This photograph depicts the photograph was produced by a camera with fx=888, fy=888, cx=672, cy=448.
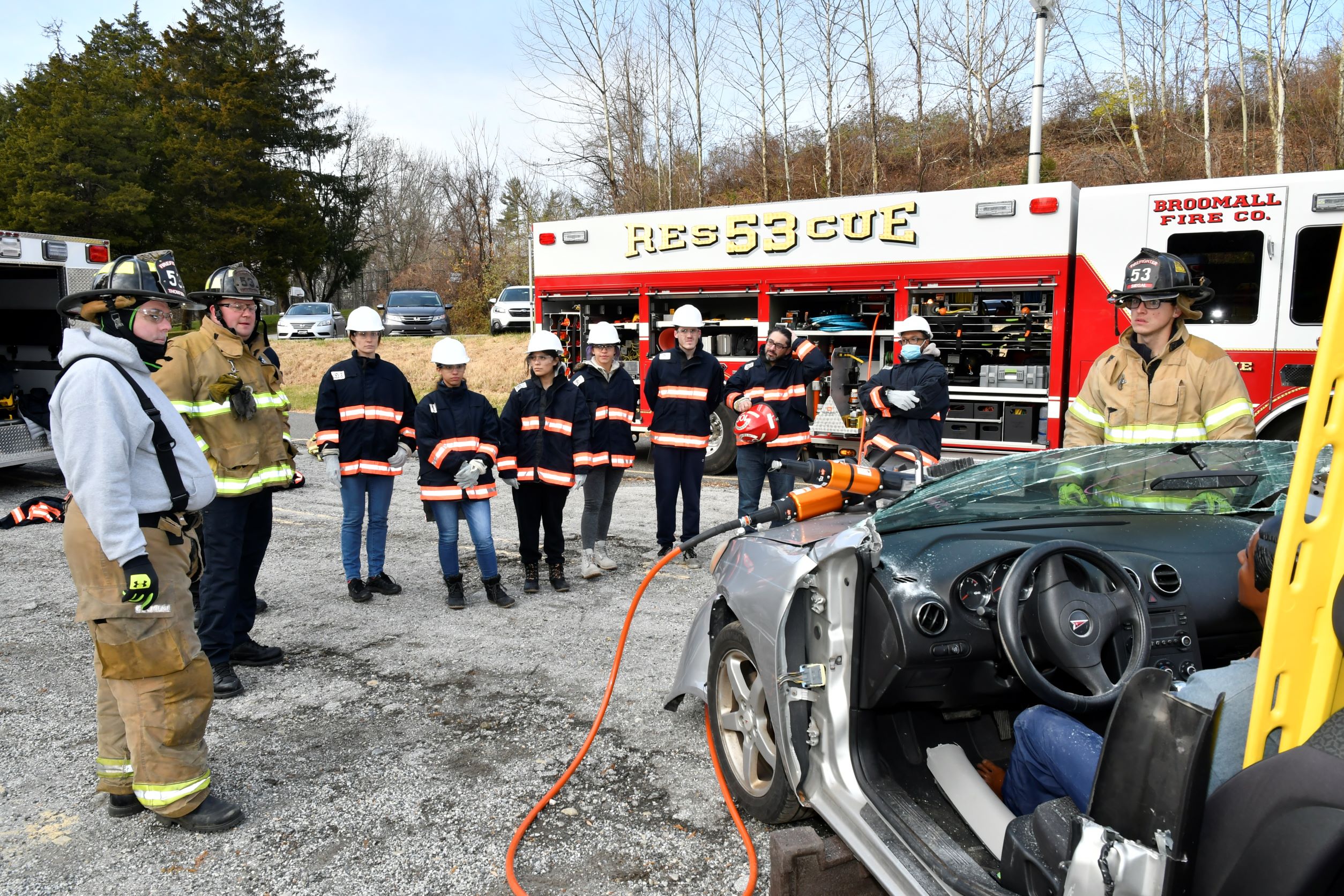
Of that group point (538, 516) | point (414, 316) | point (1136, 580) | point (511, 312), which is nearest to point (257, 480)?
point (538, 516)

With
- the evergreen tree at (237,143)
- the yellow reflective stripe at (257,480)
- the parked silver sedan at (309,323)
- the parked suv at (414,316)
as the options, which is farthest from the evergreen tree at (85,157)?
the yellow reflective stripe at (257,480)

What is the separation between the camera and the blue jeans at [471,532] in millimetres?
5629

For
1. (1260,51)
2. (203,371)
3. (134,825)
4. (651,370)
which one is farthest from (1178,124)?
(134,825)

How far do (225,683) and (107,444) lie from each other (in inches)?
71.2

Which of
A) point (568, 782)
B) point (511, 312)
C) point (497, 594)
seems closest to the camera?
point (568, 782)

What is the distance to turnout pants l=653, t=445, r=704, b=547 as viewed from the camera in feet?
21.8

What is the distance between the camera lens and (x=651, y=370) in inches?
270

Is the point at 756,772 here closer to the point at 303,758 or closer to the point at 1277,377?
the point at 303,758

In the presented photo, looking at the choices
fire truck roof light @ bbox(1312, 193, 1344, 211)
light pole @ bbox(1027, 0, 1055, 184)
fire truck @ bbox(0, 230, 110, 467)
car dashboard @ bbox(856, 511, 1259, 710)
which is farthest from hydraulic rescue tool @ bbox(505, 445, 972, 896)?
light pole @ bbox(1027, 0, 1055, 184)

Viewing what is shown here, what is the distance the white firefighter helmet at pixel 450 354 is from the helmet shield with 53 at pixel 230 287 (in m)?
1.18

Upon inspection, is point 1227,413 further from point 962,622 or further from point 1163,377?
point 962,622

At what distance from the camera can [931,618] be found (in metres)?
2.44

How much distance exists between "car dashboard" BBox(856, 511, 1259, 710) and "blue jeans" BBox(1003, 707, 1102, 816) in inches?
7.4

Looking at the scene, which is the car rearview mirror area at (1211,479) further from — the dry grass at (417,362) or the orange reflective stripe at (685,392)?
the dry grass at (417,362)
